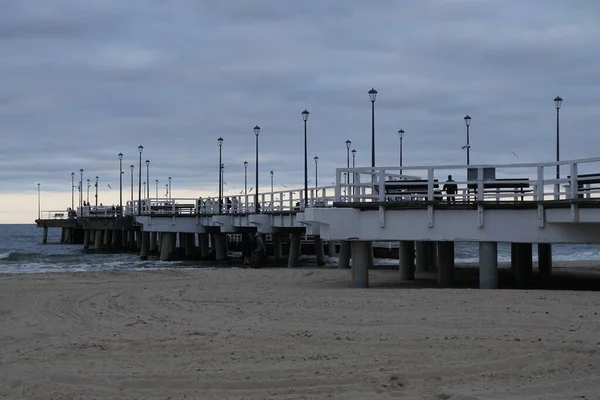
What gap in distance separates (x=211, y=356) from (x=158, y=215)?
39.6 metres

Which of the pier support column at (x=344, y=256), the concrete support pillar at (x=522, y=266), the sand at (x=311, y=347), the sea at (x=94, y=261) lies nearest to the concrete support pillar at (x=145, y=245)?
the sea at (x=94, y=261)

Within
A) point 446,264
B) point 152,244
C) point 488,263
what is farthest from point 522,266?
point 152,244

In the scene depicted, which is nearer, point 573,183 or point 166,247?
point 573,183

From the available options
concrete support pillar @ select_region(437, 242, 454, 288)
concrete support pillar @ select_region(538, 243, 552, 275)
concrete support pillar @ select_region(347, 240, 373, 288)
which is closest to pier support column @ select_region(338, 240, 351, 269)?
concrete support pillar @ select_region(538, 243, 552, 275)

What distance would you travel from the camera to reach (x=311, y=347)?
1027cm

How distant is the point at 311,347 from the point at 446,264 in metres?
11.3

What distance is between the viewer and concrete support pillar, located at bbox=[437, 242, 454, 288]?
819 inches

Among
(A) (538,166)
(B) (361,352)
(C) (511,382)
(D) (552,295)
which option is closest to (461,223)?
(A) (538,166)

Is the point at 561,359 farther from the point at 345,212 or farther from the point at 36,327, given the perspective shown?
the point at 345,212

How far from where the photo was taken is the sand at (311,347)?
8.45m

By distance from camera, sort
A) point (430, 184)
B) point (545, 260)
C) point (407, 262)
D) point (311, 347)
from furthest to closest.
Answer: point (545, 260) < point (407, 262) < point (430, 184) < point (311, 347)

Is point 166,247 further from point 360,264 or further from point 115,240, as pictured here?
point 360,264

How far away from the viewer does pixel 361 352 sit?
9867 mm

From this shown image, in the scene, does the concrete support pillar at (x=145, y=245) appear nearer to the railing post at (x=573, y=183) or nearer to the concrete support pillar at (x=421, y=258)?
the concrete support pillar at (x=421, y=258)
